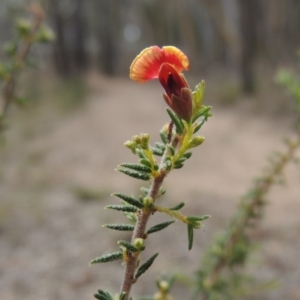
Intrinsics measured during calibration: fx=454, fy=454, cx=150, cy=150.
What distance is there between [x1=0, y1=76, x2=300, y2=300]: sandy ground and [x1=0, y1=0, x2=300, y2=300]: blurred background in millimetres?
12

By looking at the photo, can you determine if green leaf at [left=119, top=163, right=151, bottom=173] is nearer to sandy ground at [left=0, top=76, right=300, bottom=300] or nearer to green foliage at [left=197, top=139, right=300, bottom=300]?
sandy ground at [left=0, top=76, right=300, bottom=300]

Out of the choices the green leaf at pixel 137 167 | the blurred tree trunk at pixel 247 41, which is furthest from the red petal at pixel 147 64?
the blurred tree trunk at pixel 247 41

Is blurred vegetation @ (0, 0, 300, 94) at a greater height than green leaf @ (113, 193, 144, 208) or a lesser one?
greater

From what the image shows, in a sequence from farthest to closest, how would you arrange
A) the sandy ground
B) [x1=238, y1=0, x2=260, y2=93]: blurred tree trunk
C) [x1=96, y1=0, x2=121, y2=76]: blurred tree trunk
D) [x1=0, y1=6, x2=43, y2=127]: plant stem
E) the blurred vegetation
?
[x1=96, y1=0, x2=121, y2=76]: blurred tree trunk
the blurred vegetation
[x1=238, y1=0, x2=260, y2=93]: blurred tree trunk
the sandy ground
[x1=0, y1=6, x2=43, y2=127]: plant stem

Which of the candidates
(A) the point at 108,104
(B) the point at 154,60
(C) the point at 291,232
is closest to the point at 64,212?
(C) the point at 291,232

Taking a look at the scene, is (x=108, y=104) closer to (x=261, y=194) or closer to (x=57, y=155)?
(x=57, y=155)

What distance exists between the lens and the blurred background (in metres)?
3.08

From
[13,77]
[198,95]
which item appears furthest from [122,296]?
[13,77]

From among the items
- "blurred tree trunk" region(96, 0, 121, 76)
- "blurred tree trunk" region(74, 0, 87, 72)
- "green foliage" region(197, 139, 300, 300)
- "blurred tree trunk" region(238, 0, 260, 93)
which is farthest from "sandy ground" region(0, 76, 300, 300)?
"blurred tree trunk" region(96, 0, 121, 76)

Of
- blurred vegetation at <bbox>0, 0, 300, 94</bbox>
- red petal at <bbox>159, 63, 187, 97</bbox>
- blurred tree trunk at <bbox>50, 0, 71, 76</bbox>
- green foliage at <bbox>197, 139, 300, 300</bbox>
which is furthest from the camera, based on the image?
blurred tree trunk at <bbox>50, 0, 71, 76</bbox>

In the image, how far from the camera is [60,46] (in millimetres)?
13461

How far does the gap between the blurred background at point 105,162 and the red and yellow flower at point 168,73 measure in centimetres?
99

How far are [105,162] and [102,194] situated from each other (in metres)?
1.71

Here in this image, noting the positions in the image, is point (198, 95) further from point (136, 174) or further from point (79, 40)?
point (79, 40)
